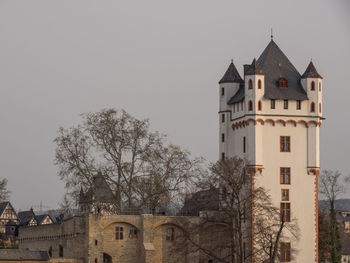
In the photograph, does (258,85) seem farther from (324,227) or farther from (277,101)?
(324,227)

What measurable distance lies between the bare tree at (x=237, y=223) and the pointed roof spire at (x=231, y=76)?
333 inches

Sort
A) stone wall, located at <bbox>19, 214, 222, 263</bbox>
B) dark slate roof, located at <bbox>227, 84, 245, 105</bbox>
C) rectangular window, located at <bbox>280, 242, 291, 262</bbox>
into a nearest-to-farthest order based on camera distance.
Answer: stone wall, located at <bbox>19, 214, 222, 263</bbox> → rectangular window, located at <bbox>280, 242, 291, 262</bbox> → dark slate roof, located at <bbox>227, 84, 245, 105</bbox>

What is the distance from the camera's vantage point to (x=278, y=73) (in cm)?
8112

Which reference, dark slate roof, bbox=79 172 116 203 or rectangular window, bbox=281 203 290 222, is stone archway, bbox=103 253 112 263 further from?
rectangular window, bbox=281 203 290 222

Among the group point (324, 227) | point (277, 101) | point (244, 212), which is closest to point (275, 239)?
point (244, 212)

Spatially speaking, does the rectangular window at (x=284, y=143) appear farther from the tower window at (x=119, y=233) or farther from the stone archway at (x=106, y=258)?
the stone archway at (x=106, y=258)

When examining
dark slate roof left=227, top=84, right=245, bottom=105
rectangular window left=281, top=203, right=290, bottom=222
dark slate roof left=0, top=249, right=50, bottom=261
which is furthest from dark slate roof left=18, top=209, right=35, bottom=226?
rectangular window left=281, top=203, right=290, bottom=222

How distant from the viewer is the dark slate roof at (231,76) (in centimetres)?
8369

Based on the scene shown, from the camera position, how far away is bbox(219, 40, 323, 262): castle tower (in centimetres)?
7888

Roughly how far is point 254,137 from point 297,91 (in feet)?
17.9

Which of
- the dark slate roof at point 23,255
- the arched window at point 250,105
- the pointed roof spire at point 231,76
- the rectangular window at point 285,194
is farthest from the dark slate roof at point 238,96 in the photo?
the dark slate roof at point 23,255

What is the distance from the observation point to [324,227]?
94.3 m

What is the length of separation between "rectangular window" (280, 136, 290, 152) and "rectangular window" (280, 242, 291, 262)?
7.68 metres

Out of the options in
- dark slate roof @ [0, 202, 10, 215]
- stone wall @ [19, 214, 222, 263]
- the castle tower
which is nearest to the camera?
stone wall @ [19, 214, 222, 263]
